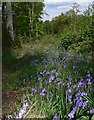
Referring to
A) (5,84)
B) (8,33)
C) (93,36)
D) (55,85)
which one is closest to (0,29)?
(8,33)

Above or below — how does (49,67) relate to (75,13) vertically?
below

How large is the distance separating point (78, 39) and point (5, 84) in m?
5.18

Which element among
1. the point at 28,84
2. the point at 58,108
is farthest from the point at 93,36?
the point at 58,108

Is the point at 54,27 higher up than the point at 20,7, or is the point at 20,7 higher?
the point at 20,7

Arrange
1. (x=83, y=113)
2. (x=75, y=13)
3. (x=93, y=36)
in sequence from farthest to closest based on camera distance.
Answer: (x=75, y=13), (x=93, y=36), (x=83, y=113)

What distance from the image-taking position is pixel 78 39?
10.8 m

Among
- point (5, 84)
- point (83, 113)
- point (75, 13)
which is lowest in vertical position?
point (5, 84)

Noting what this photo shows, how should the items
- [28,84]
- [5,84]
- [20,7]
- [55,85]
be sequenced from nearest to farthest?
[55,85]
[28,84]
[5,84]
[20,7]

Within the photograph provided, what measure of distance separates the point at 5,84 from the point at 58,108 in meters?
3.09

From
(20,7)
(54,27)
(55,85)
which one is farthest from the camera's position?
(20,7)

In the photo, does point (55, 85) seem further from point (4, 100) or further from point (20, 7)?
point (20, 7)

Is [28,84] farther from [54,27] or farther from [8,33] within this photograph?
[54,27]

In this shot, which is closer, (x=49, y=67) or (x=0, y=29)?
(x=49, y=67)

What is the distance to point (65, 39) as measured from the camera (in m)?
11.2
